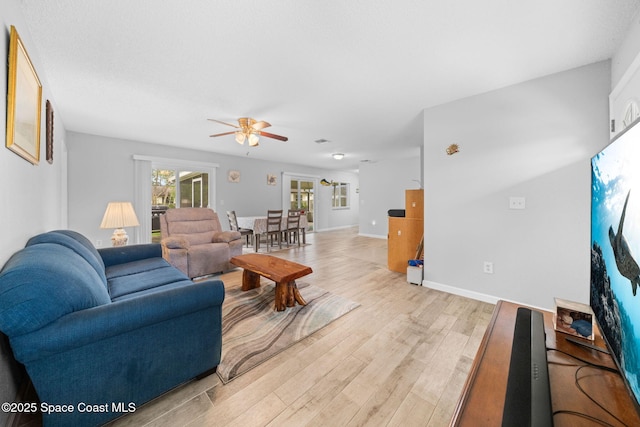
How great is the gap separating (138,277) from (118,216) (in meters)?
1.50

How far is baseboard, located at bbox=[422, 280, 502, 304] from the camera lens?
2.70 meters

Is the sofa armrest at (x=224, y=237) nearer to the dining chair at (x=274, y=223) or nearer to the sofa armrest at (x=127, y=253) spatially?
the sofa armrest at (x=127, y=253)

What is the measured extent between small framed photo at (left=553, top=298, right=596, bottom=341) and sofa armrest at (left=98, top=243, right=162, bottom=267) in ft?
11.8

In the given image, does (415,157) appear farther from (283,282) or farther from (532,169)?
(283,282)

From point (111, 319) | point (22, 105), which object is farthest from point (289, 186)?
point (111, 319)

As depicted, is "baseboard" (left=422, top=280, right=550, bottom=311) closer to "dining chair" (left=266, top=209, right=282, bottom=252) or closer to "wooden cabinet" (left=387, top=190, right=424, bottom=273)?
"wooden cabinet" (left=387, top=190, right=424, bottom=273)

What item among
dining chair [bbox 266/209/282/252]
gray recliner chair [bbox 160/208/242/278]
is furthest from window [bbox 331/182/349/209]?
gray recliner chair [bbox 160/208/242/278]

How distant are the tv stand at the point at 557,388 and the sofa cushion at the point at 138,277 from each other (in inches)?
87.8

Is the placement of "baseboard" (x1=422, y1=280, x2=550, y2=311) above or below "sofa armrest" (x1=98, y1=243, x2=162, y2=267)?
below

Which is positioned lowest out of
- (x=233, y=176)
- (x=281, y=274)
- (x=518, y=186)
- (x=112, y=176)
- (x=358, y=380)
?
(x=358, y=380)

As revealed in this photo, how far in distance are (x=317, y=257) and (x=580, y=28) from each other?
4.34 m

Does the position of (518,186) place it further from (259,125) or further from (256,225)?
(256,225)

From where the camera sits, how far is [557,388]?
752 mm

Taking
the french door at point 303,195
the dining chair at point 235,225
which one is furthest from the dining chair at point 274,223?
the french door at point 303,195
